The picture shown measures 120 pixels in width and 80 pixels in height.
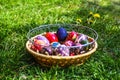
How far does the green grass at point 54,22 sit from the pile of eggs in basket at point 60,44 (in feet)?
0.53

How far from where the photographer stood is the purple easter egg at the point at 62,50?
3.26m

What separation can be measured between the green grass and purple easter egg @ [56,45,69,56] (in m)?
0.16

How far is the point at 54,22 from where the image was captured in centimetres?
462

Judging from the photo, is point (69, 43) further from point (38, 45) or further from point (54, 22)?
point (54, 22)

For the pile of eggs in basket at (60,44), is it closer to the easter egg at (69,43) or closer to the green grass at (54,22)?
the easter egg at (69,43)

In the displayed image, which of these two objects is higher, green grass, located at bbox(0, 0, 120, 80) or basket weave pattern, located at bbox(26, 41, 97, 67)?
basket weave pattern, located at bbox(26, 41, 97, 67)

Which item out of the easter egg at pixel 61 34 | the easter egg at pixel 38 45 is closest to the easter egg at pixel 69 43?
the easter egg at pixel 61 34

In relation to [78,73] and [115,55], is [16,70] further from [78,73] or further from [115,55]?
[115,55]

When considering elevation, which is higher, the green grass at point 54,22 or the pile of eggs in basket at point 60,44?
the pile of eggs in basket at point 60,44


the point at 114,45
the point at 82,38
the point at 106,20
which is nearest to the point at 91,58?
the point at 82,38

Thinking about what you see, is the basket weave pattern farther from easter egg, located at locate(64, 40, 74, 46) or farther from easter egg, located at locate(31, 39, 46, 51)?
easter egg, located at locate(64, 40, 74, 46)

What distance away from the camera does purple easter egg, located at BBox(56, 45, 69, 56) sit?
128 inches

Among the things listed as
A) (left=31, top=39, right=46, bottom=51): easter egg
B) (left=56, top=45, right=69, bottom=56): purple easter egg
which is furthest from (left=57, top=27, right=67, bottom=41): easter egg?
(left=56, top=45, right=69, bottom=56): purple easter egg

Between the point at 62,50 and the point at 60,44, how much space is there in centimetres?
24
